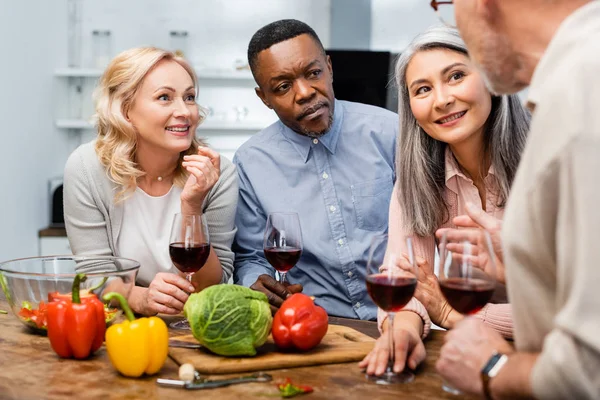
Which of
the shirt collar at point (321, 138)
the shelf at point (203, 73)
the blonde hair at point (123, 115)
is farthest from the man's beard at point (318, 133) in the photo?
the shelf at point (203, 73)

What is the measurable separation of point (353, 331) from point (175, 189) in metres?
1.11

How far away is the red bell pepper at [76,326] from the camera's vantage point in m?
1.64

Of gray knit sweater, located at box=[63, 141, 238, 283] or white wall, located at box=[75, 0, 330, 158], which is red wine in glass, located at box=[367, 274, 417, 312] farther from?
white wall, located at box=[75, 0, 330, 158]

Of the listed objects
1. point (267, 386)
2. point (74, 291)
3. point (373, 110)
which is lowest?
point (267, 386)

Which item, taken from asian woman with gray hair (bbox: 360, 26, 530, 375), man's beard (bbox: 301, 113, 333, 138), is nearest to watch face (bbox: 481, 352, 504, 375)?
asian woman with gray hair (bbox: 360, 26, 530, 375)

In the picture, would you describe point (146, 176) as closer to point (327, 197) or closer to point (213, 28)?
point (327, 197)

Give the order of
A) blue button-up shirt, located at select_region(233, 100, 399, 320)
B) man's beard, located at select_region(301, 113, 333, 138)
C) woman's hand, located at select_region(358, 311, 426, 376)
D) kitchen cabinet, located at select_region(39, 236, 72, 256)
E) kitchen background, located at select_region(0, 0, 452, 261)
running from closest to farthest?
1. woman's hand, located at select_region(358, 311, 426, 376)
2. blue button-up shirt, located at select_region(233, 100, 399, 320)
3. man's beard, located at select_region(301, 113, 333, 138)
4. kitchen cabinet, located at select_region(39, 236, 72, 256)
5. kitchen background, located at select_region(0, 0, 452, 261)

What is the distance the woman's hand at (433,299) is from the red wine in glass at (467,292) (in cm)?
37

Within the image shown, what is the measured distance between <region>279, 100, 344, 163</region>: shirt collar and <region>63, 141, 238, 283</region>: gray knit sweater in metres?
0.39

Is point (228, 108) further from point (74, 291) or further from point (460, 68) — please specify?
point (74, 291)

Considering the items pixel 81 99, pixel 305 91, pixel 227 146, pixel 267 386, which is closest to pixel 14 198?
pixel 81 99

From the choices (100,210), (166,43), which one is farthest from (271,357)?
(166,43)

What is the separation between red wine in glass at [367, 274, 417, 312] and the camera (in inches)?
59.4

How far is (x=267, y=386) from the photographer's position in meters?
1.48
